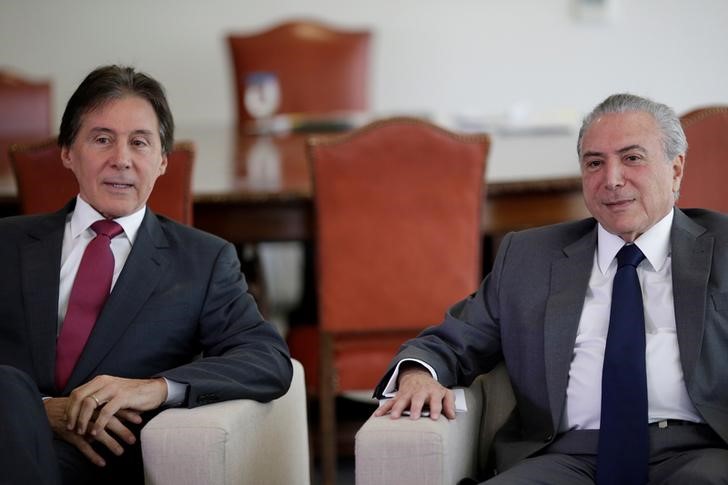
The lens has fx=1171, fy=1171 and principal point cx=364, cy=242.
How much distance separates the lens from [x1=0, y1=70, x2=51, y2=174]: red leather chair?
5.24m

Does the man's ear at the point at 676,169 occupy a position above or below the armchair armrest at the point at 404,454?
above

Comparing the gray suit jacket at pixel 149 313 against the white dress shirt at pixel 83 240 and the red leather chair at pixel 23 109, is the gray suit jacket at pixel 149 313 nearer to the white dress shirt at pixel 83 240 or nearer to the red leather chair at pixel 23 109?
the white dress shirt at pixel 83 240

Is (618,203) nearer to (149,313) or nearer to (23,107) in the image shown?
(149,313)

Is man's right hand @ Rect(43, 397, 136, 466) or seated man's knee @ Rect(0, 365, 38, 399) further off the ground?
seated man's knee @ Rect(0, 365, 38, 399)

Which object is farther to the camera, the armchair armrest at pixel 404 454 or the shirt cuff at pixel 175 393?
the shirt cuff at pixel 175 393

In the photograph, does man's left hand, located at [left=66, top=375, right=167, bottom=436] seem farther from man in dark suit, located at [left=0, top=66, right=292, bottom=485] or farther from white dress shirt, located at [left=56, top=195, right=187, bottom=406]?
white dress shirt, located at [left=56, top=195, right=187, bottom=406]

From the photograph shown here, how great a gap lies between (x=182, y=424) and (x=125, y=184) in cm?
60

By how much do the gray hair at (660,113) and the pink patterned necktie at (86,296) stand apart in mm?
1015

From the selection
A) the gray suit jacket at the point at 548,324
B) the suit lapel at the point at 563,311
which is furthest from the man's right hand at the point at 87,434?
the suit lapel at the point at 563,311

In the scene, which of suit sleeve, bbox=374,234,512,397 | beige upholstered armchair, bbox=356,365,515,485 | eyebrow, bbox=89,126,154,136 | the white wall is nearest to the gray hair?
suit sleeve, bbox=374,234,512,397

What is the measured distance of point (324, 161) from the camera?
321 cm

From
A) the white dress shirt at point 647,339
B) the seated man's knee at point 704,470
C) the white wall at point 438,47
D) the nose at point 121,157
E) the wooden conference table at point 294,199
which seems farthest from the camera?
the white wall at point 438,47

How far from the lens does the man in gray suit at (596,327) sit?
6.95ft

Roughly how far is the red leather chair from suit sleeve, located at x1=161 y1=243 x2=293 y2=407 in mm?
2985
